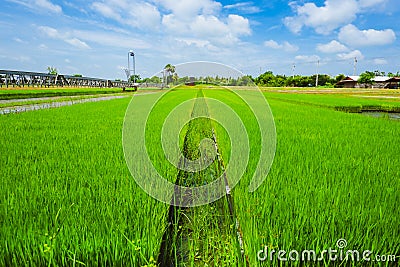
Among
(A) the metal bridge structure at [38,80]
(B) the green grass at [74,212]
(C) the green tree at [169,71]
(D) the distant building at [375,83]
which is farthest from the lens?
(D) the distant building at [375,83]

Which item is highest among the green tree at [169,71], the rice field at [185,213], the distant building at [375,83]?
the distant building at [375,83]

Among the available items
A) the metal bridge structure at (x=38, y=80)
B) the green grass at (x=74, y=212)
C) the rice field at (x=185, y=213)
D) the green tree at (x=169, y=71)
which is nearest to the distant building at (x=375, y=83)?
the metal bridge structure at (x=38, y=80)

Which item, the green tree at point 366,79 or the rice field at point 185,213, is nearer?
the rice field at point 185,213

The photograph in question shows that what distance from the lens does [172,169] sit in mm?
2395

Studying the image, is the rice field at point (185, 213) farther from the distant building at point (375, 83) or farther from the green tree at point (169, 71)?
the distant building at point (375, 83)

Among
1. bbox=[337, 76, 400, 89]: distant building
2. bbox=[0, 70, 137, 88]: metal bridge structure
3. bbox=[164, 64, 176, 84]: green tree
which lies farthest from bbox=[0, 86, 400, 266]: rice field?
bbox=[337, 76, 400, 89]: distant building

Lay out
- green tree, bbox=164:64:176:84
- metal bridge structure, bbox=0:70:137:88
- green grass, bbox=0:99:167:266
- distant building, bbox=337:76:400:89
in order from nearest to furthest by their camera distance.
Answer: green grass, bbox=0:99:167:266 → green tree, bbox=164:64:176:84 → metal bridge structure, bbox=0:70:137:88 → distant building, bbox=337:76:400:89

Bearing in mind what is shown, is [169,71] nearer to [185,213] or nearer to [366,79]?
[185,213]

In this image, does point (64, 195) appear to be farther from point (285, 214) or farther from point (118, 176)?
point (285, 214)

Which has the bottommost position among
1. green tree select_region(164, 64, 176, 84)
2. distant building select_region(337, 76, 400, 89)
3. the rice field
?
the rice field

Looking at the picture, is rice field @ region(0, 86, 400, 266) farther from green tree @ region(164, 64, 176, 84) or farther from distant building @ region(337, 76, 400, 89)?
distant building @ region(337, 76, 400, 89)

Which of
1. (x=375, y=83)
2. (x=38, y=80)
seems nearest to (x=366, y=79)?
(x=375, y=83)

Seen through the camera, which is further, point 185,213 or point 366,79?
point 366,79

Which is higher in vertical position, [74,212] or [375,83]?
[375,83]
